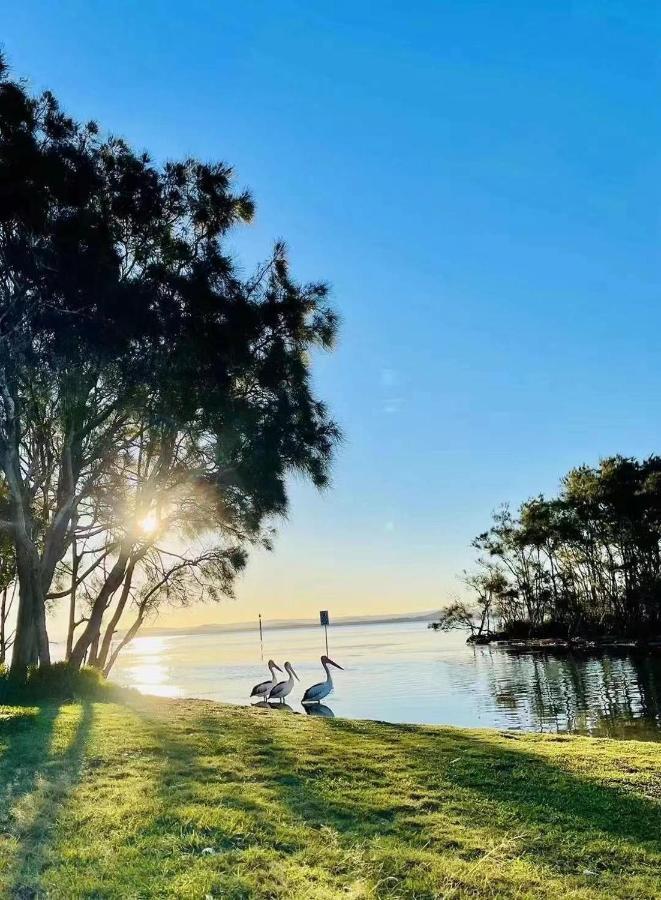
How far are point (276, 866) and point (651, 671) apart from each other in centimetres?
2983

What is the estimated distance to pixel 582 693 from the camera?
24469 mm

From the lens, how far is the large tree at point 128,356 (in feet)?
38.9

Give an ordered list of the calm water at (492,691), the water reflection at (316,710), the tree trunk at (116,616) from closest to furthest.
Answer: the water reflection at (316,710) → the tree trunk at (116,616) → the calm water at (492,691)

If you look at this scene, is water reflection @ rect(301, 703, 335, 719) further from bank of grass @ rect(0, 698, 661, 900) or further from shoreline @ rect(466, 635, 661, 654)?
shoreline @ rect(466, 635, 661, 654)

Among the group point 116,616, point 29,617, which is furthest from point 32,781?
point 116,616

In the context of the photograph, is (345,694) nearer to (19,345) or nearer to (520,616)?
(19,345)

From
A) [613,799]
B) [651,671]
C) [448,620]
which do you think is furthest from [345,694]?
[448,620]

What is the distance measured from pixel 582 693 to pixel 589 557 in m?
34.1

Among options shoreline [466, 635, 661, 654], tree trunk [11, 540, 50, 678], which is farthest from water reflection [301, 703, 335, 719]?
shoreline [466, 635, 661, 654]

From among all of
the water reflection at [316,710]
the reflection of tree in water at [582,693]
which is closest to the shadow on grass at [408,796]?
the water reflection at [316,710]

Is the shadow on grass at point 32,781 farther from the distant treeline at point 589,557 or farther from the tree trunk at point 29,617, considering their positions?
the distant treeline at point 589,557

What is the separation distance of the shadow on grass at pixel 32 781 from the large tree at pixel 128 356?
4.45 m

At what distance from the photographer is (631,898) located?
4660 millimetres

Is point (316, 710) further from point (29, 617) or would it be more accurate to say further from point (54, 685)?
point (29, 617)
